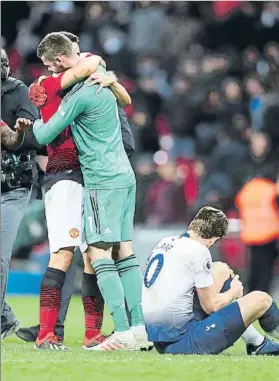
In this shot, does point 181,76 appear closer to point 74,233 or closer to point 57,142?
point 57,142

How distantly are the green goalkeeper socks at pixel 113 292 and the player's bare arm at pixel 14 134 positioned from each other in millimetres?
1041

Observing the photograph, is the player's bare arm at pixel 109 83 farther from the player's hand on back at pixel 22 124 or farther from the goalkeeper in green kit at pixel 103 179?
the player's hand on back at pixel 22 124

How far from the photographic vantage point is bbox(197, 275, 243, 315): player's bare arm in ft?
25.7

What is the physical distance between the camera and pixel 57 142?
27.6ft

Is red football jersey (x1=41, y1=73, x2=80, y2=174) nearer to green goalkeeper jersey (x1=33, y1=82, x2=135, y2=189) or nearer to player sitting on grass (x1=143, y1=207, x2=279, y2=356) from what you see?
green goalkeeper jersey (x1=33, y1=82, x2=135, y2=189)

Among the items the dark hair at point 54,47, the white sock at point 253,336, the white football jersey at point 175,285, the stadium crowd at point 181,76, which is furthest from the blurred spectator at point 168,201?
the white football jersey at point 175,285

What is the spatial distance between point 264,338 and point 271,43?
10.5 metres

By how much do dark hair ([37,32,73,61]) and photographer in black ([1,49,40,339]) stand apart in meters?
0.56

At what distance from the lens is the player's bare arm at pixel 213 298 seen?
782cm

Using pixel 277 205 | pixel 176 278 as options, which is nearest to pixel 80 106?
pixel 176 278

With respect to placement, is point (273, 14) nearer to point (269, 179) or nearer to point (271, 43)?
point (271, 43)

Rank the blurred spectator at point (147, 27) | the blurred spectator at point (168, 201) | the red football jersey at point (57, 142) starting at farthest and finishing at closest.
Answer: the blurred spectator at point (147, 27) < the blurred spectator at point (168, 201) < the red football jersey at point (57, 142)

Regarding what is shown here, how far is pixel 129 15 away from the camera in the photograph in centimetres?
2016

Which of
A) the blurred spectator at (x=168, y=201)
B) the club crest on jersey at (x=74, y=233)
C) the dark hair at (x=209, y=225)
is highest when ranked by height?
the dark hair at (x=209, y=225)
